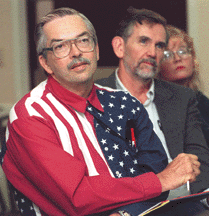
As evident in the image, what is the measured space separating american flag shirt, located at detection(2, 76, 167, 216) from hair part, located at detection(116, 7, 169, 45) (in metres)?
0.71

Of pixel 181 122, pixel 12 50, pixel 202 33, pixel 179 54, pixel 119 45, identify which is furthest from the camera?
pixel 12 50

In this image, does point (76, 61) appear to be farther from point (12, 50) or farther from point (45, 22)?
point (12, 50)

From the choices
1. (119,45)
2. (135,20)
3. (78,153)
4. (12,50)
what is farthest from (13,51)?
(78,153)

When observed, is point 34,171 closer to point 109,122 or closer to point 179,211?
point 109,122

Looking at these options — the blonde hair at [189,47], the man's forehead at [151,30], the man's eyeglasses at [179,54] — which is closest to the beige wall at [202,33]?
the blonde hair at [189,47]

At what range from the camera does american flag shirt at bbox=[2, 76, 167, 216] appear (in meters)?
1.21

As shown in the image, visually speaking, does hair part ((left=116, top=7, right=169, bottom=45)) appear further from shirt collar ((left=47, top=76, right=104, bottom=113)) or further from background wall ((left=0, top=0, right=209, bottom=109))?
background wall ((left=0, top=0, right=209, bottom=109))

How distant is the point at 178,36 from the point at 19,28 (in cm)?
255

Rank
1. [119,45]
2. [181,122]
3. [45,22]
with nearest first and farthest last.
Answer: [45,22], [181,122], [119,45]

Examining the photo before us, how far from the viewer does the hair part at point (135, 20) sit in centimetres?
213

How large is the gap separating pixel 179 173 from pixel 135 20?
1139 millimetres

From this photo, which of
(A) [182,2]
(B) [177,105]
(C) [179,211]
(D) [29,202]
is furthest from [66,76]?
(A) [182,2]

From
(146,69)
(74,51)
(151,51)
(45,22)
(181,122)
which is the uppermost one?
(45,22)

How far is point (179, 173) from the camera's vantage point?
139 cm
